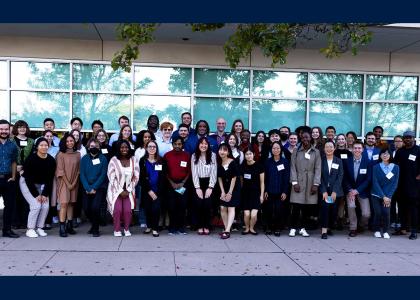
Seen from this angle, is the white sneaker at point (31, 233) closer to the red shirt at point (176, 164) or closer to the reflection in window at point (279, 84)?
the red shirt at point (176, 164)

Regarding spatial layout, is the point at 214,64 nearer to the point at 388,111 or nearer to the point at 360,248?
the point at 388,111

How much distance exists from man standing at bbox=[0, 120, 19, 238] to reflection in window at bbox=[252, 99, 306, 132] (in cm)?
617

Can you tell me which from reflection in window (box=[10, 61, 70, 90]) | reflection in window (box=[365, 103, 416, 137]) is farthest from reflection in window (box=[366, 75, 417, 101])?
reflection in window (box=[10, 61, 70, 90])

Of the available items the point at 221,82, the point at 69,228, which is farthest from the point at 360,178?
the point at 69,228

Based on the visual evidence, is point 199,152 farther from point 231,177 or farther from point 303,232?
point 303,232

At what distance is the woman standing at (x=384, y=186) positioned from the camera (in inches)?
299

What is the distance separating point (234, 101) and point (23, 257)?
267 inches

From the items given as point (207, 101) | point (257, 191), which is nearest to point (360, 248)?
point (257, 191)

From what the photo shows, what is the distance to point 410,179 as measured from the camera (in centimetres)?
770

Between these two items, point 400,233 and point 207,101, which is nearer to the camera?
point 400,233

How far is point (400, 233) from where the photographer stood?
Answer: 7.97 meters

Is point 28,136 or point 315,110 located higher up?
point 315,110

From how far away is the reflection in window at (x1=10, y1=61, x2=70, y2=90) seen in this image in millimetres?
10359

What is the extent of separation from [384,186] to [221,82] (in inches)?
200
